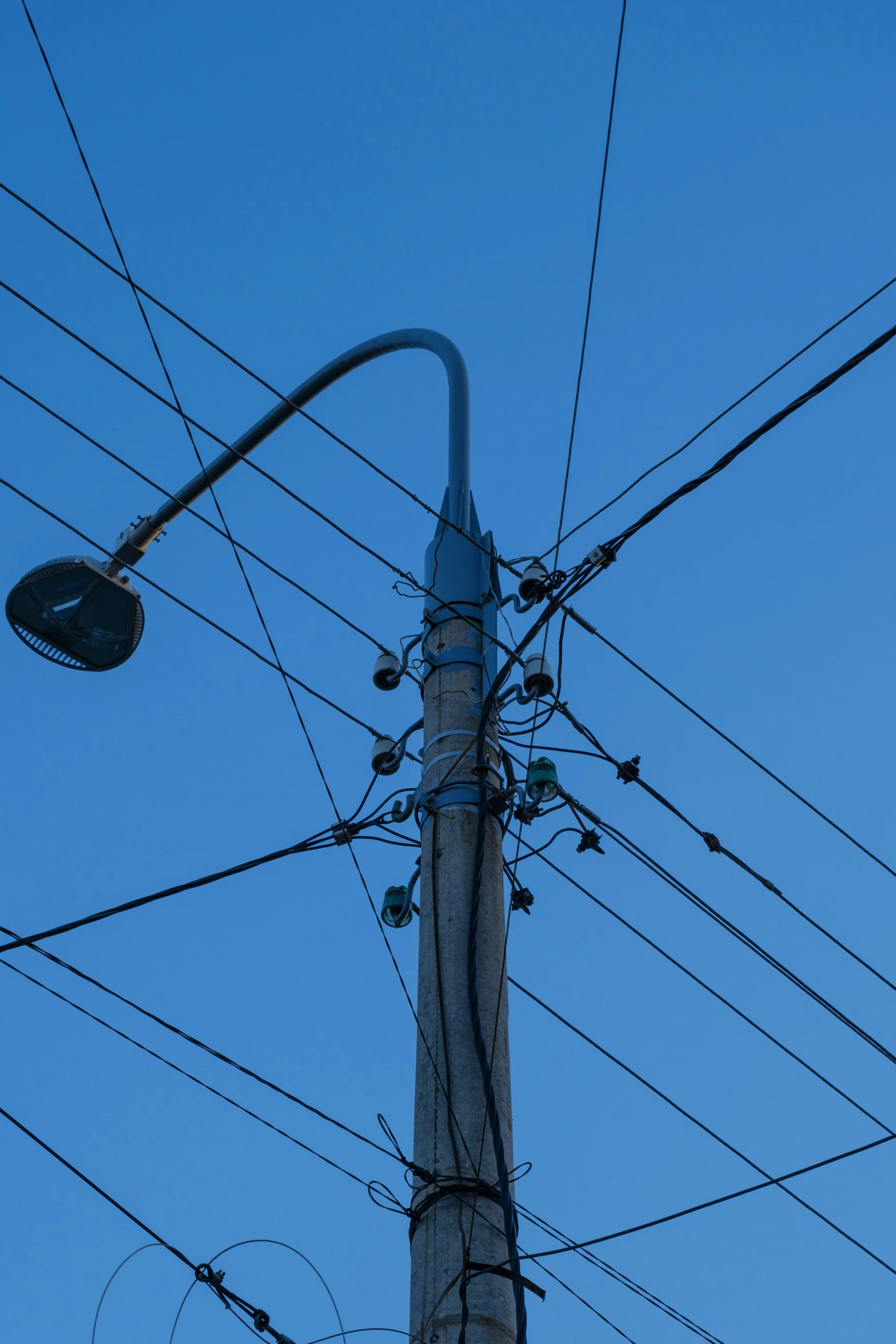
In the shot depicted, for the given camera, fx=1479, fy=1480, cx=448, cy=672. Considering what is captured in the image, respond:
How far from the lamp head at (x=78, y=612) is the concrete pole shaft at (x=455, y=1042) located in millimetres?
1868

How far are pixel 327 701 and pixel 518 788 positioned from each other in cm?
203

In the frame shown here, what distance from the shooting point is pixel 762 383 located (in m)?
7.05

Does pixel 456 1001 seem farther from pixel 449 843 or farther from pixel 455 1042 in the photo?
pixel 449 843

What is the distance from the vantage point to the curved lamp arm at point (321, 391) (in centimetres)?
797

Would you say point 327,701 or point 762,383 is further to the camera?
point 327,701

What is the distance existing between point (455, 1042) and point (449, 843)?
3.11 feet

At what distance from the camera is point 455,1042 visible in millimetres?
5621

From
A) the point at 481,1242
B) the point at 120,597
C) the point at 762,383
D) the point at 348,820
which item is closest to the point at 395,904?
the point at 348,820

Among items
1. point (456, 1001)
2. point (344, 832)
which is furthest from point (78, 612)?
point (456, 1001)

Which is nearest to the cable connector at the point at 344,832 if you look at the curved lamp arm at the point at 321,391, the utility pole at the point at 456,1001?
the utility pole at the point at 456,1001

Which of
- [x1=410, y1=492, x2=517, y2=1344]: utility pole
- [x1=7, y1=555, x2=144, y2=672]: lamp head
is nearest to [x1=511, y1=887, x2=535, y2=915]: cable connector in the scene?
[x1=410, y1=492, x2=517, y2=1344]: utility pole

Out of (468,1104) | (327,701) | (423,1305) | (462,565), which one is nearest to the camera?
(423,1305)

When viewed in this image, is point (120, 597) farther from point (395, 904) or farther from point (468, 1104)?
point (468, 1104)

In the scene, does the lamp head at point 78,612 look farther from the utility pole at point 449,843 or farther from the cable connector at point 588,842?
the cable connector at point 588,842
